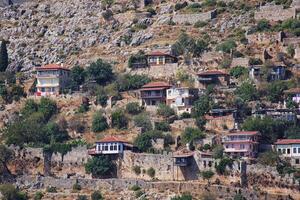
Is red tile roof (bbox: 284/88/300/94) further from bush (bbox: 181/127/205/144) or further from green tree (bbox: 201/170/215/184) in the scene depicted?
green tree (bbox: 201/170/215/184)

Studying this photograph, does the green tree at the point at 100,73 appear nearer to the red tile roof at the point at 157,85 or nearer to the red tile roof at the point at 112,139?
the red tile roof at the point at 157,85

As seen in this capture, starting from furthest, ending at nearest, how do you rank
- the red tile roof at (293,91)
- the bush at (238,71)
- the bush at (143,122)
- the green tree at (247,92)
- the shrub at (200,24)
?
the shrub at (200,24) < the bush at (238,71) < the green tree at (247,92) < the red tile roof at (293,91) < the bush at (143,122)

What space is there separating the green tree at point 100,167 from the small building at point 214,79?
43.8 ft

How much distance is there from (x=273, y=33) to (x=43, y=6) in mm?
31591

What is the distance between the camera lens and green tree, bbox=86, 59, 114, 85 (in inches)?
4823

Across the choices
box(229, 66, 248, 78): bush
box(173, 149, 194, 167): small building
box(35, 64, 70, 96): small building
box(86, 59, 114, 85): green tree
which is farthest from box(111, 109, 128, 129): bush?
box(229, 66, 248, 78): bush

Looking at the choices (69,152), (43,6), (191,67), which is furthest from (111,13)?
(69,152)

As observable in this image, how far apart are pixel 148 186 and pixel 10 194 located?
1060 centimetres

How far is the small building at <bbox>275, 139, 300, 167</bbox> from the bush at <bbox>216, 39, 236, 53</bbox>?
1819cm

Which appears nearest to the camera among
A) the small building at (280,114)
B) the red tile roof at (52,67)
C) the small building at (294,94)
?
the small building at (280,114)

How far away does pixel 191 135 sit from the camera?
355ft

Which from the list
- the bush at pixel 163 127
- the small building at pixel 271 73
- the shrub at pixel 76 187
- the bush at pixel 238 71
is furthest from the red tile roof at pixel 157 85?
the shrub at pixel 76 187

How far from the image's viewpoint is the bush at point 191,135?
108m

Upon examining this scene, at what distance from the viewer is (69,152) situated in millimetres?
109875
